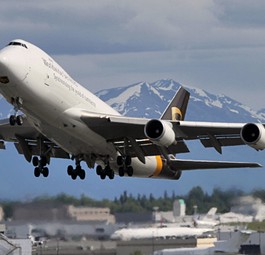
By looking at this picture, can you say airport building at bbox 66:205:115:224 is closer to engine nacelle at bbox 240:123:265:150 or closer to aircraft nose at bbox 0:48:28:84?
engine nacelle at bbox 240:123:265:150

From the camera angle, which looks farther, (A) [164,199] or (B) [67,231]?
(A) [164,199]

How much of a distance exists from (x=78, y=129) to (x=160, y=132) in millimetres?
3069

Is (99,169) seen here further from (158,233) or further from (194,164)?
(158,233)

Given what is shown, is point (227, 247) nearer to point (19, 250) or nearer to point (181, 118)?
point (181, 118)

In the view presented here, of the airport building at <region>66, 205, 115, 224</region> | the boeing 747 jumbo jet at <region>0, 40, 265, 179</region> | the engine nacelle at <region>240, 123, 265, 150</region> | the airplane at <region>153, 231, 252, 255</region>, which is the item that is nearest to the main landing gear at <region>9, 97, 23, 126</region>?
the boeing 747 jumbo jet at <region>0, 40, 265, 179</region>

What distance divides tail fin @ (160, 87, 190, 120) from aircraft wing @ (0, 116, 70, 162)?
6.36 m

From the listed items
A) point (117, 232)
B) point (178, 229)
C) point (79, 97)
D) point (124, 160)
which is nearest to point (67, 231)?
point (117, 232)

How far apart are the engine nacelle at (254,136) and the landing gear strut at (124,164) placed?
199 inches

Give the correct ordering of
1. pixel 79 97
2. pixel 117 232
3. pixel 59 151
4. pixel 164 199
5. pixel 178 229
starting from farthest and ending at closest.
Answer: pixel 178 229 → pixel 164 199 → pixel 117 232 → pixel 59 151 → pixel 79 97


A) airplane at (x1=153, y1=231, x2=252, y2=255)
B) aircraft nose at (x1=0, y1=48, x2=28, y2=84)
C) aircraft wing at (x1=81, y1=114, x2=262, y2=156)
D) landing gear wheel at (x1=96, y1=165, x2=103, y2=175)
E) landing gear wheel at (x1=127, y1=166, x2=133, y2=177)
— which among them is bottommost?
airplane at (x1=153, y1=231, x2=252, y2=255)

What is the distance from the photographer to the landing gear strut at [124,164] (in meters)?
40.4

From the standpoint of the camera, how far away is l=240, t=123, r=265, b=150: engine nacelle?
37750 mm

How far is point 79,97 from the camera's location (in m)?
38.1

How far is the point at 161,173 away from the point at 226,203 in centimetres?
533
